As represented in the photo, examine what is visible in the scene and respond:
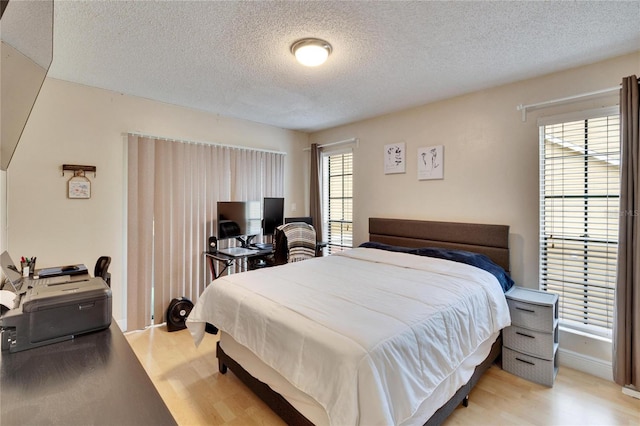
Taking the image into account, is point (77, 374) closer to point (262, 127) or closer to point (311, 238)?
point (311, 238)

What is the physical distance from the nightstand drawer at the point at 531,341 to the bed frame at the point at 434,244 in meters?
0.11

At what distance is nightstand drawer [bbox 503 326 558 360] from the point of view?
7.65 ft

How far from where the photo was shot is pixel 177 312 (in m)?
3.37

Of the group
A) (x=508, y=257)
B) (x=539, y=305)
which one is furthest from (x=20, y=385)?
(x=508, y=257)

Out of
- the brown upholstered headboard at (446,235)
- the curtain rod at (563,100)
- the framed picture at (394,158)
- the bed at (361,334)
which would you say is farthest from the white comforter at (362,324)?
the curtain rod at (563,100)

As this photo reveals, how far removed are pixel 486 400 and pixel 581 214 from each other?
1.81 meters

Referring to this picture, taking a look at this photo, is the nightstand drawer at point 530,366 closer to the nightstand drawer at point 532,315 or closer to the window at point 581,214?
the nightstand drawer at point 532,315

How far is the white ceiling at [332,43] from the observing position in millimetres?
1818

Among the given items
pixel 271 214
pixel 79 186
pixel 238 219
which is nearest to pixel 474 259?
pixel 271 214

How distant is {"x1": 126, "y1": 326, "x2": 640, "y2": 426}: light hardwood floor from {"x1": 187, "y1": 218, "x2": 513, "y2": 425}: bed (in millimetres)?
158

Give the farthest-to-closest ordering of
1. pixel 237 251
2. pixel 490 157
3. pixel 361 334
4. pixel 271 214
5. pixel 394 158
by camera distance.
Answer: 1. pixel 271 214
2. pixel 394 158
3. pixel 237 251
4. pixel 490 157
5. pixel 361 334

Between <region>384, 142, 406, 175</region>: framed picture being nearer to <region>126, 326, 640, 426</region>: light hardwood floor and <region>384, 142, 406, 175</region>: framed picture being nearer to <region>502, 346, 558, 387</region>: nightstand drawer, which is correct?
<region>502, 346, 558, 387</region>: nightstand drawer

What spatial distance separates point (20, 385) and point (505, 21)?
3048mm

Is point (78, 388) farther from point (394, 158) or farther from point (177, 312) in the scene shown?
point (394, 158)
